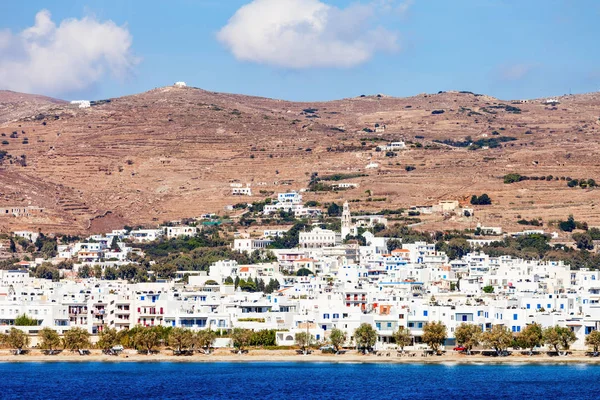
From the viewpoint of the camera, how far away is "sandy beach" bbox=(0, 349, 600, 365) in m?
85.3

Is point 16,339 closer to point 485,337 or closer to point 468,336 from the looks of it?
point 468,336

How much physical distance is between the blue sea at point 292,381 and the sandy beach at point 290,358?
2.39ft

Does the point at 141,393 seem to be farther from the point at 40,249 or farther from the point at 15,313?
the point at 40,249

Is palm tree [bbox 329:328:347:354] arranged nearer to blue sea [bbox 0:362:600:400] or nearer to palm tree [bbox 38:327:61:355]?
blue sea [bbox 0:362:600:400]

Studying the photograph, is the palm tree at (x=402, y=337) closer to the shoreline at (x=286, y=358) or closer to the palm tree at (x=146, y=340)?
the shoreline at (x=286, y=358)

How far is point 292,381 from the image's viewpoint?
79438 millimetres

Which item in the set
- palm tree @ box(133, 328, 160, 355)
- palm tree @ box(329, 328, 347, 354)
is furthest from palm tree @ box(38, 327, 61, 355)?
palm tree @ box(329, 328, 347, 354)

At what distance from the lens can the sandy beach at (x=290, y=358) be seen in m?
85.3

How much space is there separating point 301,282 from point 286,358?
1269 inches

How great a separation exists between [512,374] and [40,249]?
88.1 metres

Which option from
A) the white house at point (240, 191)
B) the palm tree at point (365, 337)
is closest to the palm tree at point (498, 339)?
the palm tree at point (365, 337)

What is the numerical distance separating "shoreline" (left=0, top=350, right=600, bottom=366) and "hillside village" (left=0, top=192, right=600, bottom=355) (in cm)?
116

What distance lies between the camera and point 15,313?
324 feet

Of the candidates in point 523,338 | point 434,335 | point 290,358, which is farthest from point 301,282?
point 523,338
